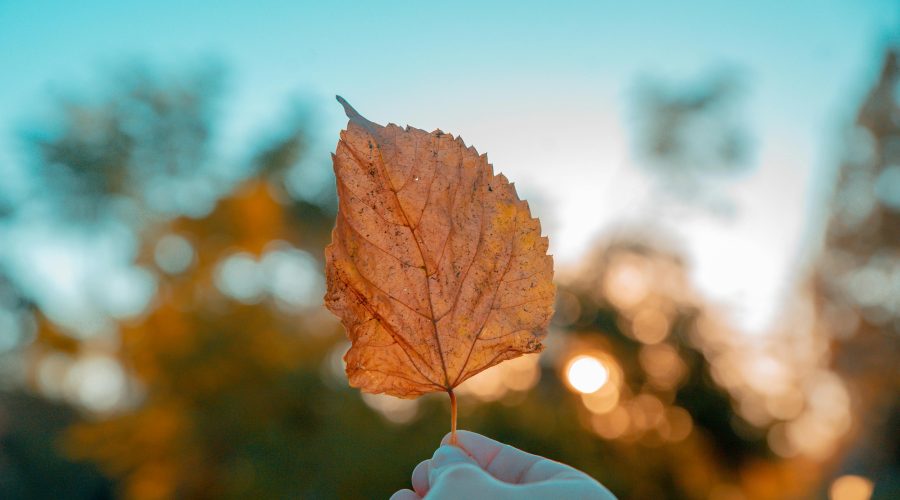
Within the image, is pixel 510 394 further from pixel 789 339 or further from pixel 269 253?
pixel 789 339

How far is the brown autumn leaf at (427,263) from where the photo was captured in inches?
48.1

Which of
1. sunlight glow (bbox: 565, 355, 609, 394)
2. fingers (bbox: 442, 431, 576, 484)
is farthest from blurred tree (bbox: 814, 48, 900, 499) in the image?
fingers (bbox: 442, 431, 576, 484)

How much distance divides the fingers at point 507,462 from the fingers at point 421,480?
70 millimetres

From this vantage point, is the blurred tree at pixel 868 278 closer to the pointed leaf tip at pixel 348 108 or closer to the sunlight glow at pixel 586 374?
the sunlight glow at pixel 586 374

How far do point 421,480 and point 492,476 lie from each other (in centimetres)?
16

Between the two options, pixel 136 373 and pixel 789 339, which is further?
pixel 789 339

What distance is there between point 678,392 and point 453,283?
663 inches

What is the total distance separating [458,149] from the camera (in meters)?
1.25

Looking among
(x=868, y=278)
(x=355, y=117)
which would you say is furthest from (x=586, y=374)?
(x=355, y=117)

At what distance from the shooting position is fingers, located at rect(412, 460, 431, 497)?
1.35m

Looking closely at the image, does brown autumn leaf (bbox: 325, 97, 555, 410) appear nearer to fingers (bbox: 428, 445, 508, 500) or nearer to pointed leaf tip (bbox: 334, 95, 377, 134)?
pointed leaf tip (bbox: 334, 95, 377, 134)

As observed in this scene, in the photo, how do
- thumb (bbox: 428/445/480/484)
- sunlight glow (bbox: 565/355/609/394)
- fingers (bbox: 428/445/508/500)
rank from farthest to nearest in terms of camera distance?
sunlight glow (bbox: 565/355/609/394) → thumb (bbox: 428/445/480/484) → fingers (bbox: 428/445/508/500)

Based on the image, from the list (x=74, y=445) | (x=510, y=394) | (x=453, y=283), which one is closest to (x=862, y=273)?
(x=510, y=394)

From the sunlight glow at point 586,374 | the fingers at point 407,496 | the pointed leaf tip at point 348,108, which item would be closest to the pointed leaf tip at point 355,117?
the pointed leaf tip at point 348,108
